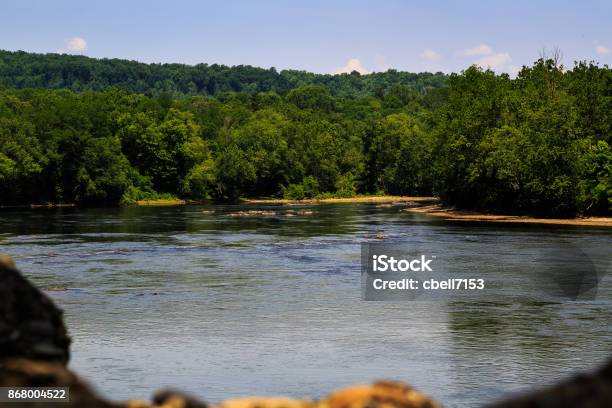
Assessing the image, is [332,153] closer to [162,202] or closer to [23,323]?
[162,202]

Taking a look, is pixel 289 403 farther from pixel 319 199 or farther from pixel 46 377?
pixel 319 199

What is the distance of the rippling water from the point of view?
3216cm

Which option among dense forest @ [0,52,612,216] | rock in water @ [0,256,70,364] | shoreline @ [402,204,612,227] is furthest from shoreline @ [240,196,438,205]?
rock in water @ [0,256,70,364]

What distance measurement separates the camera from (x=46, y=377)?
1003cm

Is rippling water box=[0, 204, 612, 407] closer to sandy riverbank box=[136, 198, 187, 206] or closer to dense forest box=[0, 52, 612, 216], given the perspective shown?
dense forest box=[0, 52, 612, 216]

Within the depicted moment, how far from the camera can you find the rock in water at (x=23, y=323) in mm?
11062

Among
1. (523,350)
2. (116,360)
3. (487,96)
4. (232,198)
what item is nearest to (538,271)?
(523,350)

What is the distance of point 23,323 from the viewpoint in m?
11.3

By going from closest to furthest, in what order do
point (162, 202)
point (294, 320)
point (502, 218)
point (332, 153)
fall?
point (294, 320), point (502, 218), point (162, 202), point (332, 153)

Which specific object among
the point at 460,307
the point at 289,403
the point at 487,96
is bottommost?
the point at 460,307

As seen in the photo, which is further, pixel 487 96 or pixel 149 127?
pixel 149 127

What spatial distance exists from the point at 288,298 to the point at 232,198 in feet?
424

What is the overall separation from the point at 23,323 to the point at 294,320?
105 feet

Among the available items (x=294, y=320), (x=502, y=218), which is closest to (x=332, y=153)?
(x=502, y=218)
